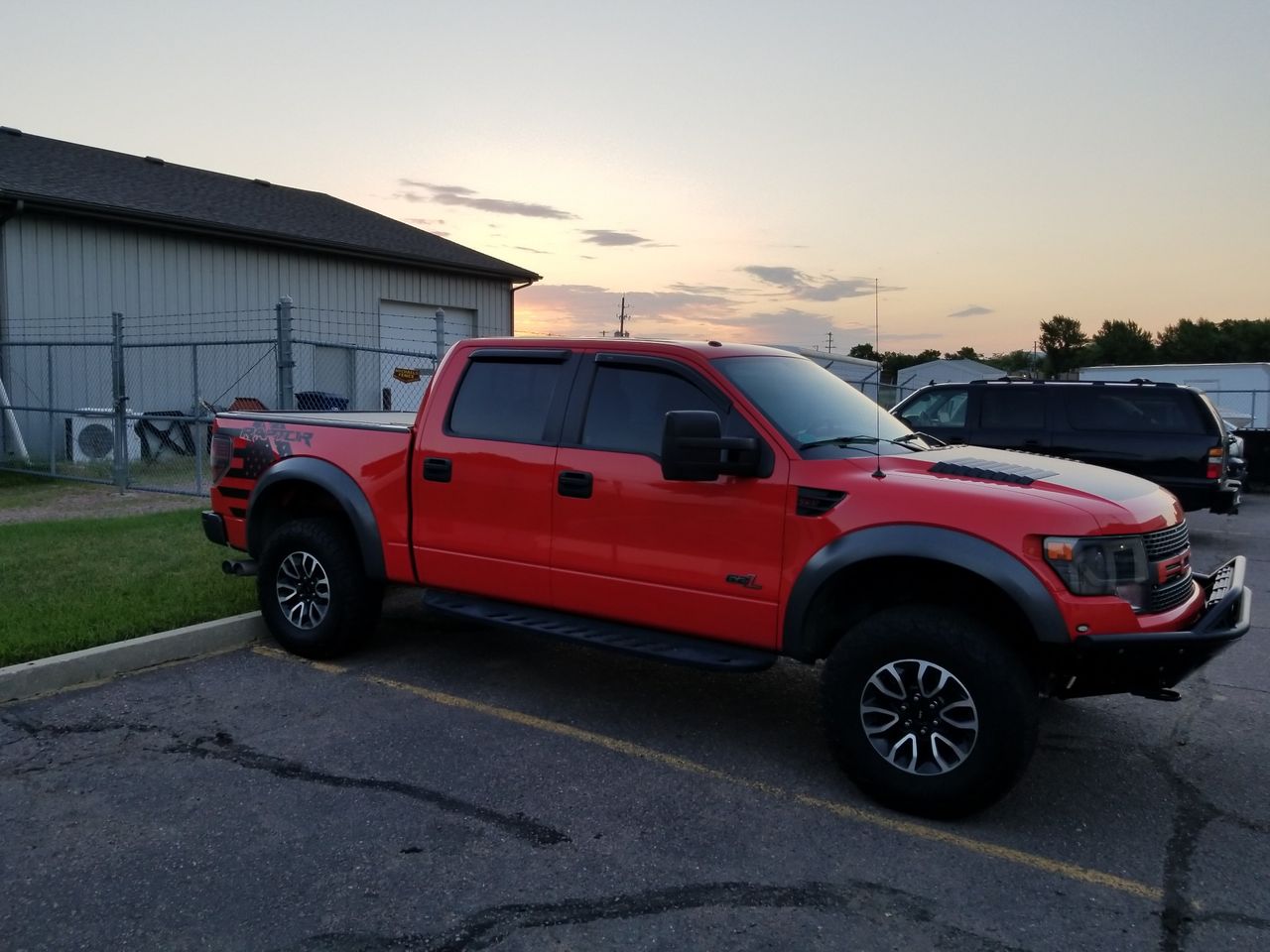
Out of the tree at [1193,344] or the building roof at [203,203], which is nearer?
the building roof at [203,203]

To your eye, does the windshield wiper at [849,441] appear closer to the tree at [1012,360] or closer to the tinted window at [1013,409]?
the tinted window at [1013,409]

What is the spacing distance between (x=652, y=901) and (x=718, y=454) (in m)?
1.83

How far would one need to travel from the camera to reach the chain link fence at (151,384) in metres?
15.4

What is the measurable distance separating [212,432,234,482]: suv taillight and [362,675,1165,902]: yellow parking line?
1.90m

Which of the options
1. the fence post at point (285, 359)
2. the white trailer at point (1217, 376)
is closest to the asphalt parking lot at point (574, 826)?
the fence post at point (285, 359)

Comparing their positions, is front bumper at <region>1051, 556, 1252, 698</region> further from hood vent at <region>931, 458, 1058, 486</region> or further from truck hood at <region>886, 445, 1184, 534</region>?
hood vent at <region>931, 458, 1058, 486</region>

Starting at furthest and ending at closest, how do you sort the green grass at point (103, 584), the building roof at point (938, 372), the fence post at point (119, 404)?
the building roof at point (938, 372) < the fence post at point (119, 404) < the green grass at point (103, 584)

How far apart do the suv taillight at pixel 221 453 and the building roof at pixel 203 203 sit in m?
12.6

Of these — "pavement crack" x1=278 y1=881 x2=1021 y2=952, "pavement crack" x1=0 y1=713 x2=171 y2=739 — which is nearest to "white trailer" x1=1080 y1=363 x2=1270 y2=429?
"pavement crack" x1=278 y1=881 x2=1021 y2=952

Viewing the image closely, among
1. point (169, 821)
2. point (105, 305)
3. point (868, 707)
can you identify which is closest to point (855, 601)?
point (868, 707)

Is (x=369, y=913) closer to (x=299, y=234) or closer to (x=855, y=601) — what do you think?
(x=855, y=601)

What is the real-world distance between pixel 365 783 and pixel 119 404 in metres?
10.3

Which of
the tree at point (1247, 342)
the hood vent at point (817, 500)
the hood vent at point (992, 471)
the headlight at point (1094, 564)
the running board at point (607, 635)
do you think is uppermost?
the tree at point (1247, 342)

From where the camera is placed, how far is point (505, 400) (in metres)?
5.47
